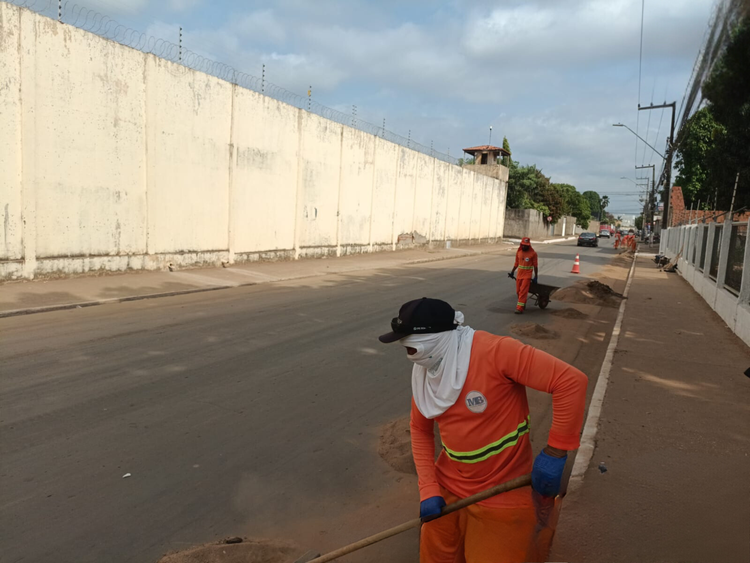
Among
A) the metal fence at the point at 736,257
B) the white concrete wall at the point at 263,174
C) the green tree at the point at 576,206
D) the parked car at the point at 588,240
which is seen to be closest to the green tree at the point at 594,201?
the green tree at the point at 576,206

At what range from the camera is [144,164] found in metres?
13.7

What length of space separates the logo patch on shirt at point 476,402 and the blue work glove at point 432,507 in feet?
1.38

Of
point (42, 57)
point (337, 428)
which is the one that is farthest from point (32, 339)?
point (42, 57)

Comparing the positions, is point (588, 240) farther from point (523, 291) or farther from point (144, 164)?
point (144, 164)

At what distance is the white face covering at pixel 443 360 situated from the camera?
2225 mm

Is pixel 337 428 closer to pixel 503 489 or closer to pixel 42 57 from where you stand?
pixel 503 489

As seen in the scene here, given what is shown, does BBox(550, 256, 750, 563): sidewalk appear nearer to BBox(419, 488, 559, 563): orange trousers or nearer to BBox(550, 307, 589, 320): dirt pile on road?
BBox(419, 488, 559, 563): orange trousers

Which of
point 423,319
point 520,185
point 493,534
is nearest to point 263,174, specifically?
point 423,319

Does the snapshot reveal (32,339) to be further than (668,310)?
No

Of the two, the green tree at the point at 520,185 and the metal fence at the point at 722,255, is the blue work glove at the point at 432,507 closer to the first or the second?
the metal fence at the point at 722,255

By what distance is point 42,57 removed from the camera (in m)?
11.2

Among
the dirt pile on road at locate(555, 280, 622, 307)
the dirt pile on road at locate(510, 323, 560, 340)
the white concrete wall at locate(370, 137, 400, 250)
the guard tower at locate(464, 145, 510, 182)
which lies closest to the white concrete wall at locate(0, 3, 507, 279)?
the white concrete wall at locate(370, 137, 400, 250)

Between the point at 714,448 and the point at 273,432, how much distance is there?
11.8 ft

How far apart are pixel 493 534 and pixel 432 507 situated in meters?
0.26
